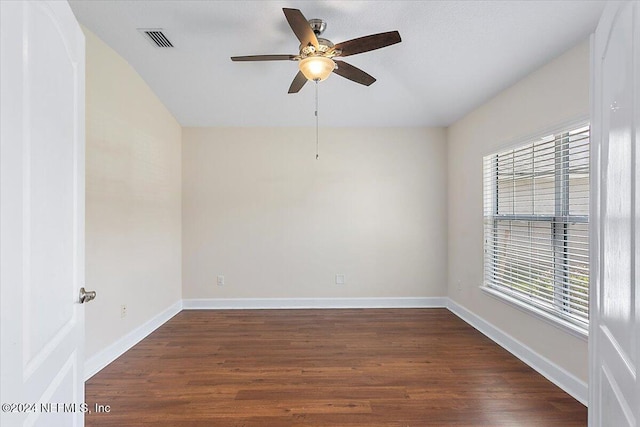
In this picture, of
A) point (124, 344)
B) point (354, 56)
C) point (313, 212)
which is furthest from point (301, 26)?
point (124, 344)

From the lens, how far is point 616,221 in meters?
0.86

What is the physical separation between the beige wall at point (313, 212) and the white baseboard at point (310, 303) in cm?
7

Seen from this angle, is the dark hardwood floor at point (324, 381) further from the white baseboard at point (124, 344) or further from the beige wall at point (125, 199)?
the beige wall at point (125, 199)

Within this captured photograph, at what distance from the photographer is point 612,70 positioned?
879mm

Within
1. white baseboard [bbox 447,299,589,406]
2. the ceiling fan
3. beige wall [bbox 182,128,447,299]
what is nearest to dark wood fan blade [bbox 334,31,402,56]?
the ceiling fan

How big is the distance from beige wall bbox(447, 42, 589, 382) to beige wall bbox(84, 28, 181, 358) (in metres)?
3.59

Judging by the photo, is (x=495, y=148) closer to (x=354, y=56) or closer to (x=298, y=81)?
(x=354, y=56)

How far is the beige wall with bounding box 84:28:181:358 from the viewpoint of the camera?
2488 millimetres

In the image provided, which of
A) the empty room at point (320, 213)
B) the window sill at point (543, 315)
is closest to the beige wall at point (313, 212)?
the empty room at point (320, 213)

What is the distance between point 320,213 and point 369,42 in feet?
8.22

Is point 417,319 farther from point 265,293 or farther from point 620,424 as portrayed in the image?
point 620,424

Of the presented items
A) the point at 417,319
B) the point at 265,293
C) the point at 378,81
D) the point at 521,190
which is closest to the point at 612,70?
the point at 521,190

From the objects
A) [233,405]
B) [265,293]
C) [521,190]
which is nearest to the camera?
[233,405]

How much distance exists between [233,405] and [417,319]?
95.5 inches
